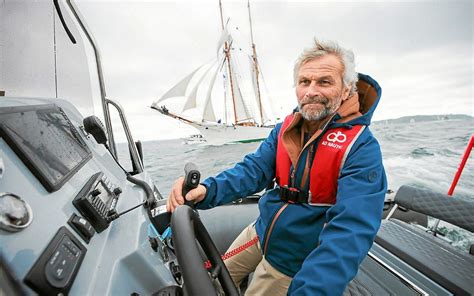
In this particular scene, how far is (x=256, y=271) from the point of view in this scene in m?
1.33

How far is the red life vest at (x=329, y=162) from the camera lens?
1060 millimetres

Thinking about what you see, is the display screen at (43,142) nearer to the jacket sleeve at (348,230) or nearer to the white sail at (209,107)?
the jacket sleeve at (348,230)

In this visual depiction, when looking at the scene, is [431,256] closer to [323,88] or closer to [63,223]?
[323,88]

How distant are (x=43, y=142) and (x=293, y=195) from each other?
3.58 ft

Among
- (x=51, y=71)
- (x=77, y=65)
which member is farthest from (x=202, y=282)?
(x=77, y=65)

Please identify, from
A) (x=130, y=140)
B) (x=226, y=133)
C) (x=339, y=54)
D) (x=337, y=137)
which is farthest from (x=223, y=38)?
(x=337, y=137)

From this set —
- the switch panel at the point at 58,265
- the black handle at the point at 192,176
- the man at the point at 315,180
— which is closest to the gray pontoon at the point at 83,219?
the switch panel at the point at 58,265

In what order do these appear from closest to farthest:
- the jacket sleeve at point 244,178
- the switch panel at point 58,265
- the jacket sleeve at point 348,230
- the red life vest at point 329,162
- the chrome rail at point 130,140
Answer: the switch panel at point 58,265 < the jacket sleeve at point 348,230 < the red life vest at point 329,162 < the jacket sleeve at point 244,178 < the chrome rail at point 130,140

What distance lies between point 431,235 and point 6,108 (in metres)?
2.52

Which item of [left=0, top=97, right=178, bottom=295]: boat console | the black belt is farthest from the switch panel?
the black belt

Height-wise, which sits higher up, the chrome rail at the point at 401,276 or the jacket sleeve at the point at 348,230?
the jacket sleeve at the point at 348,230

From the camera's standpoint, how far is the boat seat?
1206 millimetres

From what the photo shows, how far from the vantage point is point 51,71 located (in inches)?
57.4

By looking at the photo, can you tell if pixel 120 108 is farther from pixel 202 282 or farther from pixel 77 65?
pixel 202 282
